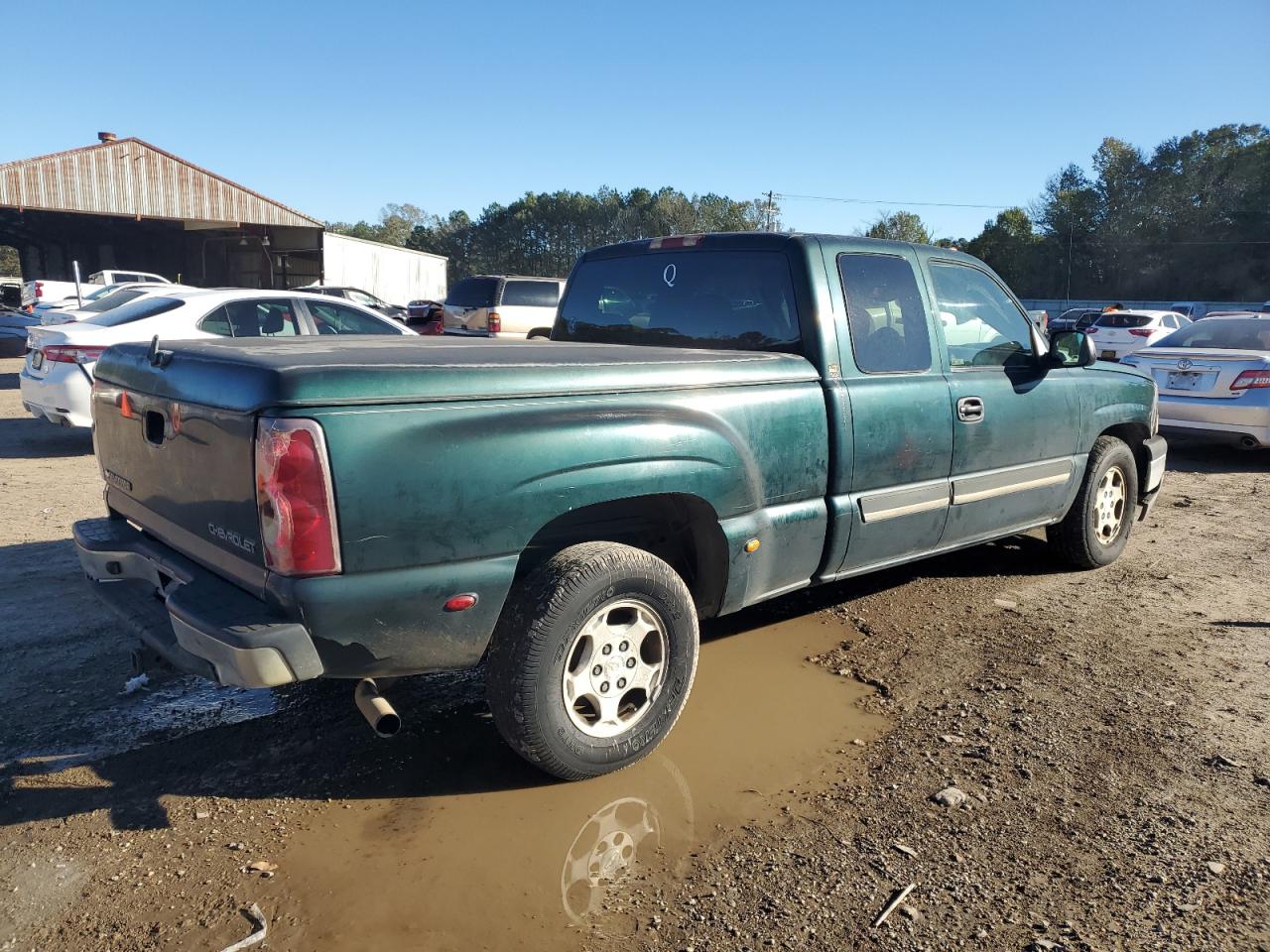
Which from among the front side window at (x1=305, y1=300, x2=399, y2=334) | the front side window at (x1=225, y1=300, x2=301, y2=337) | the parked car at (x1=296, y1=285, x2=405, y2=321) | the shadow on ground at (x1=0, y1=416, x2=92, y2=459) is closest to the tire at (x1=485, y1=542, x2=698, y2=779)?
the front side window at (x1=305, y1=300, x2=399, y2=334)

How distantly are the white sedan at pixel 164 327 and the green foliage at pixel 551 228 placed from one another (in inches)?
2361

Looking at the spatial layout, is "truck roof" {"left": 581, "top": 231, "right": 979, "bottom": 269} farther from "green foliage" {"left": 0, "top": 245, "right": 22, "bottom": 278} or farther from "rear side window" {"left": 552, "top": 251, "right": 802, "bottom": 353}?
"green foliage" {"left": 0, "top": 245, "right": 22, "bottom": 278}

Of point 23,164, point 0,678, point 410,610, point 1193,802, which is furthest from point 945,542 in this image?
point 23,164

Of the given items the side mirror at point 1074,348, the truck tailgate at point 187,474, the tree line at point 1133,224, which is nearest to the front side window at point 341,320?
the truck tailgate at point 187,474

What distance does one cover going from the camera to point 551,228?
252 ft

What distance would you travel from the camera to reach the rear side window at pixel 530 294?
17.5 meters

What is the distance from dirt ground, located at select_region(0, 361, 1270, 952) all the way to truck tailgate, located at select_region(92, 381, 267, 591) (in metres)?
Answer: 0.86

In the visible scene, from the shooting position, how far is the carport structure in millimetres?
29094

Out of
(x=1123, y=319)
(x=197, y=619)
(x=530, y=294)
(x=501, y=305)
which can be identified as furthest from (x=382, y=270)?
(x=197, y=619)

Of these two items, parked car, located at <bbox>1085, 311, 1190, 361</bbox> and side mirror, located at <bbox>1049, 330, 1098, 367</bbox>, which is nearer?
side mirror, located at <bbox>1049, 330, 1098, 367</bbox>

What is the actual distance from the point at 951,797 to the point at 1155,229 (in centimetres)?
6701

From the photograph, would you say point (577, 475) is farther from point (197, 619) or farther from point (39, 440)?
point (39, 440)

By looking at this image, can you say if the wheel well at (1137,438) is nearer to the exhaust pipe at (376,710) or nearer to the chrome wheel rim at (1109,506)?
the chrome wheel rim at (1109,506)

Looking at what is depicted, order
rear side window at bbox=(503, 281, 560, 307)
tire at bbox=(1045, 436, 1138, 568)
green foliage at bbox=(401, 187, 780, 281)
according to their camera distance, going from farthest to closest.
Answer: green foliage at bbox=(401, 187, 780, 281) < rear side window at bbox=(503, 281, 560, 307) < tire at bbox=(1045, 436, 1138, 568)
